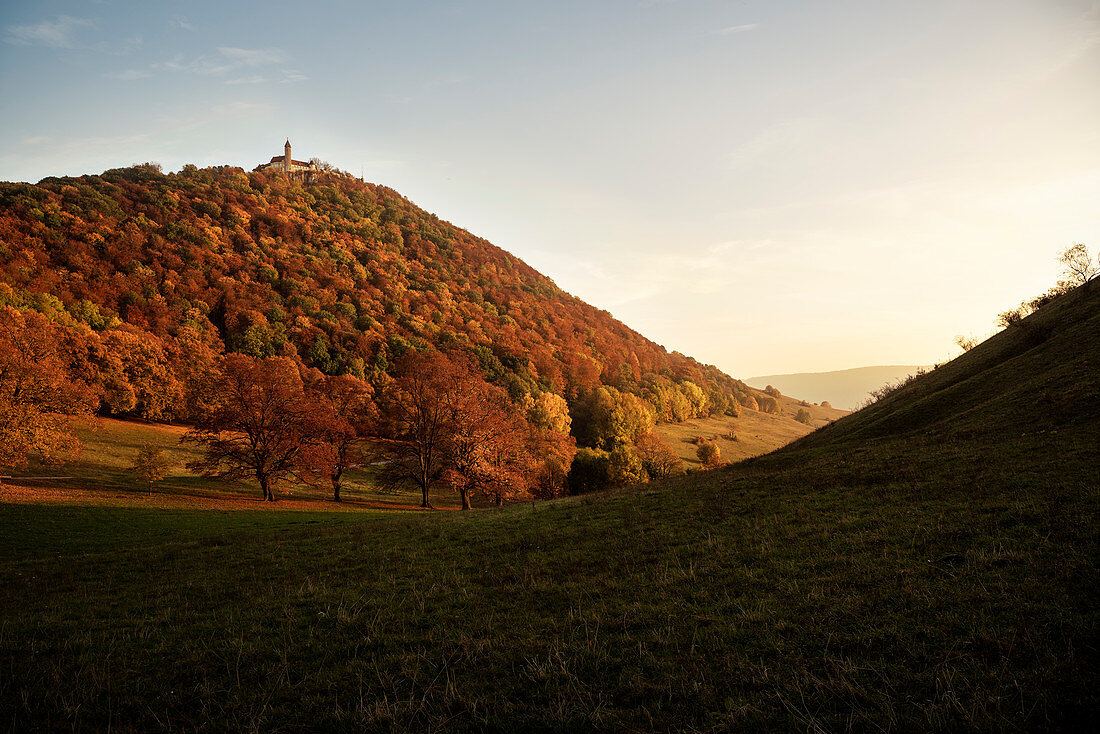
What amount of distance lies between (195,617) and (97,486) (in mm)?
42270

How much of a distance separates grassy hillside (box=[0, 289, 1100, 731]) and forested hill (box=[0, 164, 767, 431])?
71.5 metres

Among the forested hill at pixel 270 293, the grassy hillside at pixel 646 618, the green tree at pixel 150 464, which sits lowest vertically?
the green tree at pixel 150 464

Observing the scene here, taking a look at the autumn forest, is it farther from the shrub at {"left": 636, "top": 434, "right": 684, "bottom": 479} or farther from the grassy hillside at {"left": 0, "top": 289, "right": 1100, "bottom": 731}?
the grassy hillside at {"left": 0, "top": 289, "right": 1100, "bottom": 731}

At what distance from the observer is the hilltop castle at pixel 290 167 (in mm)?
184375

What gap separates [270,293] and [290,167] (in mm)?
117101

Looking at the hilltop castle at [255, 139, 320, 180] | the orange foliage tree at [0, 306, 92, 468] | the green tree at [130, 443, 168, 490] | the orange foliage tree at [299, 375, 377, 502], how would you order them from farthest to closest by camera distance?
the hilltop castle at [255, 139, 320, 180] → the orange foliage tree at [299, 375, 377, 502] → the green tree at [130, 443, 168, 490] → the orange foliage tree at [0, 306, 92, 468]

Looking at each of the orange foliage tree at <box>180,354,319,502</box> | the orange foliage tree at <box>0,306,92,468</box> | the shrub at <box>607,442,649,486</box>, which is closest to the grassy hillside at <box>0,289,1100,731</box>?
the orange foliage tree at <box>0,306,92,468</box>

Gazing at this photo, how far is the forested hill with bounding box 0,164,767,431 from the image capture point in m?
73.4

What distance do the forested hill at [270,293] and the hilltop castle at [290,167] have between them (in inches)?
637

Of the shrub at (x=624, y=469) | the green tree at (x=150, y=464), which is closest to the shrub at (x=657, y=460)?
the shrub at (x=624, y=469)

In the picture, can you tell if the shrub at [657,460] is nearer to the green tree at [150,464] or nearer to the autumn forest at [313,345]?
the autumn forest at [313,345]

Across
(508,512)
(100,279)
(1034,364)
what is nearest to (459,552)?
(508,512)

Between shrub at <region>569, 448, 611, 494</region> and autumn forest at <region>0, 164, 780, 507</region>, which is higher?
autumn forest at <region>0, 164, 780, 507</region>

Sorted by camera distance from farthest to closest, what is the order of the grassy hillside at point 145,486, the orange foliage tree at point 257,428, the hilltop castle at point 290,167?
the hilltop castle at point 290,167 < the orange foliage tree at point 257,428 < the grassy hillside at point 145,486
